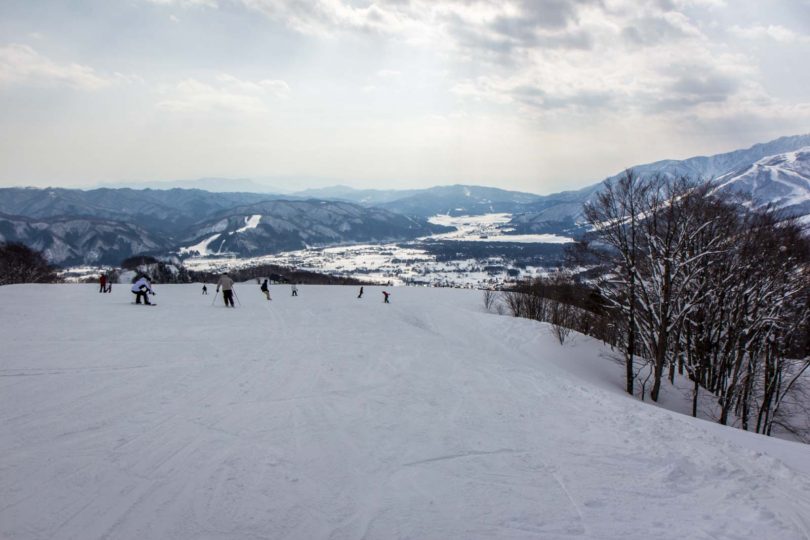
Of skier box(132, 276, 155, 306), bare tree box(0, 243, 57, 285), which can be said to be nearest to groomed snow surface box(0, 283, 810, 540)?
skier box(132, 276, 155, 306)

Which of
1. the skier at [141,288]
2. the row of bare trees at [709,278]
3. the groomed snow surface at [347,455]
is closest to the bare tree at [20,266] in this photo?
the skier at [141,288]

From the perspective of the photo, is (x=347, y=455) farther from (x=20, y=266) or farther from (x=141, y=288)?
(x=20, y=266)

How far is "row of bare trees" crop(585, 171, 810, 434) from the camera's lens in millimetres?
18250

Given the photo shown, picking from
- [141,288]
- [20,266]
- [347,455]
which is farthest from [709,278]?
[20,266]

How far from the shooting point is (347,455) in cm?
636

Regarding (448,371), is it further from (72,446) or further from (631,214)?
(631,214)

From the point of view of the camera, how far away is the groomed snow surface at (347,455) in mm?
4844

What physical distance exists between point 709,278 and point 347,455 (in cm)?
2086

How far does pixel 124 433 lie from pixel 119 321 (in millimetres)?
11168

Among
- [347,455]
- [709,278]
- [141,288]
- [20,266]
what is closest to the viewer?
[347,455]

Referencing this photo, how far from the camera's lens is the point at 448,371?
11.6m

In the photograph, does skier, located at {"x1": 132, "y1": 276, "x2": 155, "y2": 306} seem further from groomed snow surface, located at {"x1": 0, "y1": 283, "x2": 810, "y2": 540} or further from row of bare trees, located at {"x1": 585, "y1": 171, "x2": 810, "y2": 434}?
row of bare trees, located at {"x1": 585, "y1": 171, "x2": 810, "y2": 434}

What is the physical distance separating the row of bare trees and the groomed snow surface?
9.90m

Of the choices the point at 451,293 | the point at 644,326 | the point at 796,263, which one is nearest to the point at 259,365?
the point at 644,326
